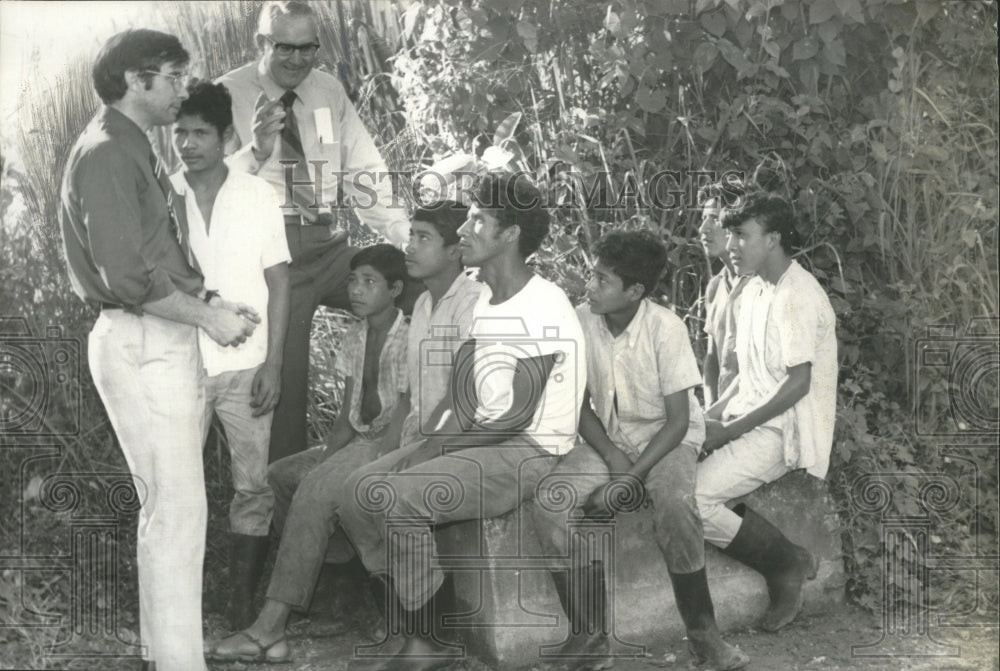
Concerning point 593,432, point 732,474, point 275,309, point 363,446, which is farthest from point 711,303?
point 275,309

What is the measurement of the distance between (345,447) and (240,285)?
71 cm

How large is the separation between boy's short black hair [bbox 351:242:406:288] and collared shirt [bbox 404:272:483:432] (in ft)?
0.81

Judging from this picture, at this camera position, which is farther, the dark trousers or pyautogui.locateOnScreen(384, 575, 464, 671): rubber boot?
the dark trousers

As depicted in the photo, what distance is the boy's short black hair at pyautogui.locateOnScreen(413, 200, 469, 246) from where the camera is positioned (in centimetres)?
520

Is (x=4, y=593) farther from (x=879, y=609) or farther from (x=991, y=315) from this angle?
(x=991, y=315)

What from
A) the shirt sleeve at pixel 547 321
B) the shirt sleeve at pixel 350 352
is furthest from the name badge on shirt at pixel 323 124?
the shirt sleeve at pixel 547 321

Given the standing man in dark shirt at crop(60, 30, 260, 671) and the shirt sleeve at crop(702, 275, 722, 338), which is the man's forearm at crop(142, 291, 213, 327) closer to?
the standing man in dark shirt at crop(60, 30, 260, 671)

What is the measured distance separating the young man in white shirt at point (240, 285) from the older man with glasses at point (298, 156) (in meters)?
0.18

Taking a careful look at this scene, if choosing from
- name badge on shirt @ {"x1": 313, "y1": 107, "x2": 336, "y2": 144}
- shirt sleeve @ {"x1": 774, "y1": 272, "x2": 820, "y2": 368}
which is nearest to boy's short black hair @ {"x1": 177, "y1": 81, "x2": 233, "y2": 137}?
name badge on shirt @ {"x1": 313, "y1": 107, "x2": 336, "y2": 144}

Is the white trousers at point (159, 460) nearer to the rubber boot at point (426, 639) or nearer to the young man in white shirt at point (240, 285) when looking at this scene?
the young man in white shirt at point (240, 285)

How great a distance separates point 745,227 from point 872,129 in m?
0.90

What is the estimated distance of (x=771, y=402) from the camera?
5316mm

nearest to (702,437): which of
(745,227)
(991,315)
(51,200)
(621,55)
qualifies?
(745,227)

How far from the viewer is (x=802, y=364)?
5.31m
